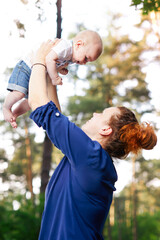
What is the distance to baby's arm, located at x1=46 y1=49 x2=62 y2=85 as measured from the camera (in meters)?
1.98

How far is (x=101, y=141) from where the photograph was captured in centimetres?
203

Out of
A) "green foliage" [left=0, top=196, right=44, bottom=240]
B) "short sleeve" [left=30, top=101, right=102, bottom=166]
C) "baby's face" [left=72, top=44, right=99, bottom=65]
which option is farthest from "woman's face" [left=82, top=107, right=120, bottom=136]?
"green foliage" [left=0, top=196, right=44, bottom=240]

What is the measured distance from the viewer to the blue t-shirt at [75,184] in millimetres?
1685

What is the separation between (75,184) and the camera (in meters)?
1.81

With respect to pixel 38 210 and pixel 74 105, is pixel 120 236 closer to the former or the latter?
pixel 74 105

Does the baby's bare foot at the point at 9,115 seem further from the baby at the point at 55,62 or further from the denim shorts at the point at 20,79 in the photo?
the denim shorts at the point at 20,79

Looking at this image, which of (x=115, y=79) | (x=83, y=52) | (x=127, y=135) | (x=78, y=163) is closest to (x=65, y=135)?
(x=78, y=163)

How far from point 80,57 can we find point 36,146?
20.0 metres

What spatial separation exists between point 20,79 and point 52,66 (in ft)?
0.89

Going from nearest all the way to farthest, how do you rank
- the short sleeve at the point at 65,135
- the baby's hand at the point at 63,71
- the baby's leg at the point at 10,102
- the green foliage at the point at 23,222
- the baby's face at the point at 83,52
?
the short sleeve at the point at 65,135 → the baby's leg at the point at 10,102 → the baby's face at the point at 83,52 → the baby's hand at the point at 63,71 → the green foliage at the point at 23,222

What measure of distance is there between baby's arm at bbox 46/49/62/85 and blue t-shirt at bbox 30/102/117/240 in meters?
0.37

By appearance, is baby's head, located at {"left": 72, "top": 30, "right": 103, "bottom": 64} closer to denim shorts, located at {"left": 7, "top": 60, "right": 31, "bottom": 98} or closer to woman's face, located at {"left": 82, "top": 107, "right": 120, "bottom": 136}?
denim shorts, located at {"left": 7, "top": 60, "right": 31, "bottom": 98}

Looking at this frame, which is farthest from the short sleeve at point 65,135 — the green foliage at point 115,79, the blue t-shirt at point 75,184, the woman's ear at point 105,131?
the green foliage at point 115,79

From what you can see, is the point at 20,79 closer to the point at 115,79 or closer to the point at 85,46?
the point at 85,46
